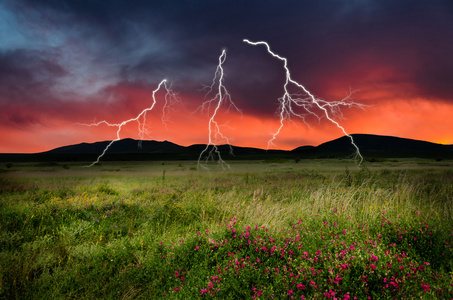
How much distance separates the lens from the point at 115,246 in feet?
19.2

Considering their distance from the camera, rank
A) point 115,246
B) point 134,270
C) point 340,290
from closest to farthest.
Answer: point 340,290 → point 134,270 → point 115,246

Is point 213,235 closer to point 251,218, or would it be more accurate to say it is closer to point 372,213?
point 251,218

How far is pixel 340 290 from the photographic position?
3.83 metres

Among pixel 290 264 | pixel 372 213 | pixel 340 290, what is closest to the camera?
pixel 340 290

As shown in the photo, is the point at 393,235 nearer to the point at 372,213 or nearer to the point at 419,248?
the point at 419,248

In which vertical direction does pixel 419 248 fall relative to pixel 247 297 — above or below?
above

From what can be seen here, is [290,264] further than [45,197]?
No

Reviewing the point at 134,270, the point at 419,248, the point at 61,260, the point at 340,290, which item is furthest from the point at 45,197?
the point at 419,248

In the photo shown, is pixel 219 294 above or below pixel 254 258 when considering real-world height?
below

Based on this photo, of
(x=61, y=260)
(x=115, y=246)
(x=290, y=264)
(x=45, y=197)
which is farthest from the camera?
(x=45, y=197)

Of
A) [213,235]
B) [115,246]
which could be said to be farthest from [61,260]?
[213,235]

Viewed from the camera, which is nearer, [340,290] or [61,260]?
[340,290]

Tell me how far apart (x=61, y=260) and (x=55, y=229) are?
2061 millimetres

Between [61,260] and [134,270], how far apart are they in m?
1.67
